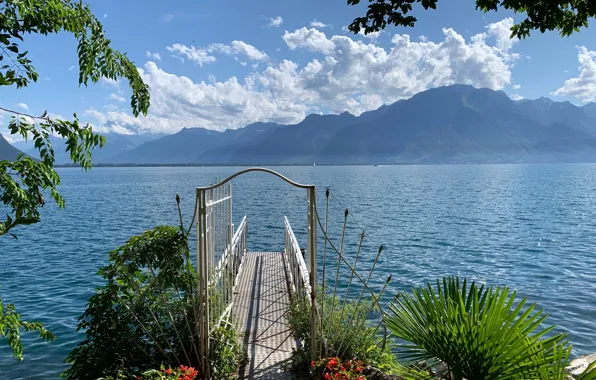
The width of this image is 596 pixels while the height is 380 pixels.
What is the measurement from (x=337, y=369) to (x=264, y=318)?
3205 millimetres

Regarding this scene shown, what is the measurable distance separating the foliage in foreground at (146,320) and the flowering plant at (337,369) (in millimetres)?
1080

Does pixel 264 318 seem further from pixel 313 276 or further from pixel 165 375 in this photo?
pixel 165 375

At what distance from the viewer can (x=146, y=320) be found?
4980 mm

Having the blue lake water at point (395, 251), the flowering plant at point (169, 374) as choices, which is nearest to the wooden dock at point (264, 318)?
the flowering plant at point (169, 374)

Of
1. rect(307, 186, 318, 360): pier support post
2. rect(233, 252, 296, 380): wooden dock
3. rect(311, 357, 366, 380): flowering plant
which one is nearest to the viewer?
rect(311, 357, 366, 380): flowering plant

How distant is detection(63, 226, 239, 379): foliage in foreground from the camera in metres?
4.51

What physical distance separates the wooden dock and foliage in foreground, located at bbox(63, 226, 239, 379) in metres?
0.55

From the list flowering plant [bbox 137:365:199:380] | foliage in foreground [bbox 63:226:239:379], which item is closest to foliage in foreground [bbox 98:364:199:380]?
flowering plant [bbox 137:365:199:380]

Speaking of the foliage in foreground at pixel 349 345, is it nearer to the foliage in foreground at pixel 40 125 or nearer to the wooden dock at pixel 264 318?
the wooden dock at pixel 264 318

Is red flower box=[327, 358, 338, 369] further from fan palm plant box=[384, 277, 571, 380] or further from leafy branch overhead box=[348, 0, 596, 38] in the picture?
leafy branch overhead box=[348, 0, 596, 38]

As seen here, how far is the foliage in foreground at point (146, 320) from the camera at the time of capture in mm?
4508

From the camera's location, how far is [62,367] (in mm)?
8180

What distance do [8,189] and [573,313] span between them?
14.0 m

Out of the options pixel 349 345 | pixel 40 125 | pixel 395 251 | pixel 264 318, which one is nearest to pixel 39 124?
pixel 40 125
